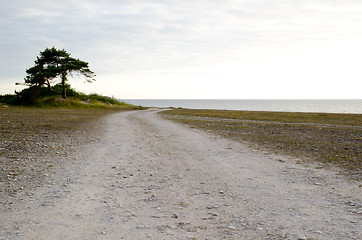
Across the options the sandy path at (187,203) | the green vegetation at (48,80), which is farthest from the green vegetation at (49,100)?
the sandy path at (187,203)

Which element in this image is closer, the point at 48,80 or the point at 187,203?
the point at 187,203

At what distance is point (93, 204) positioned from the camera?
20.1ft

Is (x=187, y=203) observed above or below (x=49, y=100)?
below

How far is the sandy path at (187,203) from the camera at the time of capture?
16.1 feet

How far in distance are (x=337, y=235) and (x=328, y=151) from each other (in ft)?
28.7

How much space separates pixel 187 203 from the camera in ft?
20.5

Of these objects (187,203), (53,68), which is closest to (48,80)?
(53,68)

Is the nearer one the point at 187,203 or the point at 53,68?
the point at 187,203

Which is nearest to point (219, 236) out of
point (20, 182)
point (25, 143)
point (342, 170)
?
point (20, 182)

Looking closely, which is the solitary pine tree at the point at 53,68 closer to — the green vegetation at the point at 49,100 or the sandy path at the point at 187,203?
the green vegetation at the point at 49,100

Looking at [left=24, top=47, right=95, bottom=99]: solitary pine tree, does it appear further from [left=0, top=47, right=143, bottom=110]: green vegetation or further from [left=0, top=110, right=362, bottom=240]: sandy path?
[left=0, top=110, right=362, bottom=240]: sandy path

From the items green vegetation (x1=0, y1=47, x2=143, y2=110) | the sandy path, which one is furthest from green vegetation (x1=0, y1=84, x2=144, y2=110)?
the sandy path

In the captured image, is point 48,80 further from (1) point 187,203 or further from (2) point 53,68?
(1) point 187,203

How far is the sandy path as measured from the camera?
490cm
